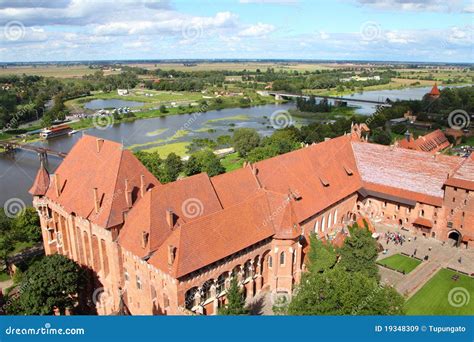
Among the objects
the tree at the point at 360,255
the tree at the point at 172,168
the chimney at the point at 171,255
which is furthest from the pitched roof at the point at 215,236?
the tree at the point at 172,168

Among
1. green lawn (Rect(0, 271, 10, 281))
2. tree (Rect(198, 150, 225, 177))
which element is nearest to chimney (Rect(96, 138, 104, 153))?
green lawn (Rect(0, 271, 10, 281))

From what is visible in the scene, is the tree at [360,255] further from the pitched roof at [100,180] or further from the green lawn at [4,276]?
the green lawn at [4,276]

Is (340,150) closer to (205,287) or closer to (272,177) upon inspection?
(272,177)

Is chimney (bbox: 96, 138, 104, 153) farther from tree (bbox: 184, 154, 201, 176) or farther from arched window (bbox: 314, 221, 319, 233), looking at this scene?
tree (bbox: 184, 154, 201, 176)

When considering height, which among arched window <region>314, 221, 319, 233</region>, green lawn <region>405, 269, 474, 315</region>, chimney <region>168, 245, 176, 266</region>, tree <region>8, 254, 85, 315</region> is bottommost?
green lawn <region>405, 269, 474, 315</region>

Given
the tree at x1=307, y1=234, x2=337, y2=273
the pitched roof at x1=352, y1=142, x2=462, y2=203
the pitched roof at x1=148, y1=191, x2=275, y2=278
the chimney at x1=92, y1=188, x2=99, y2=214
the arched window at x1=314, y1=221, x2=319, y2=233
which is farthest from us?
the pitched roof at x1=352, y1=142, x2=462, y2=203
